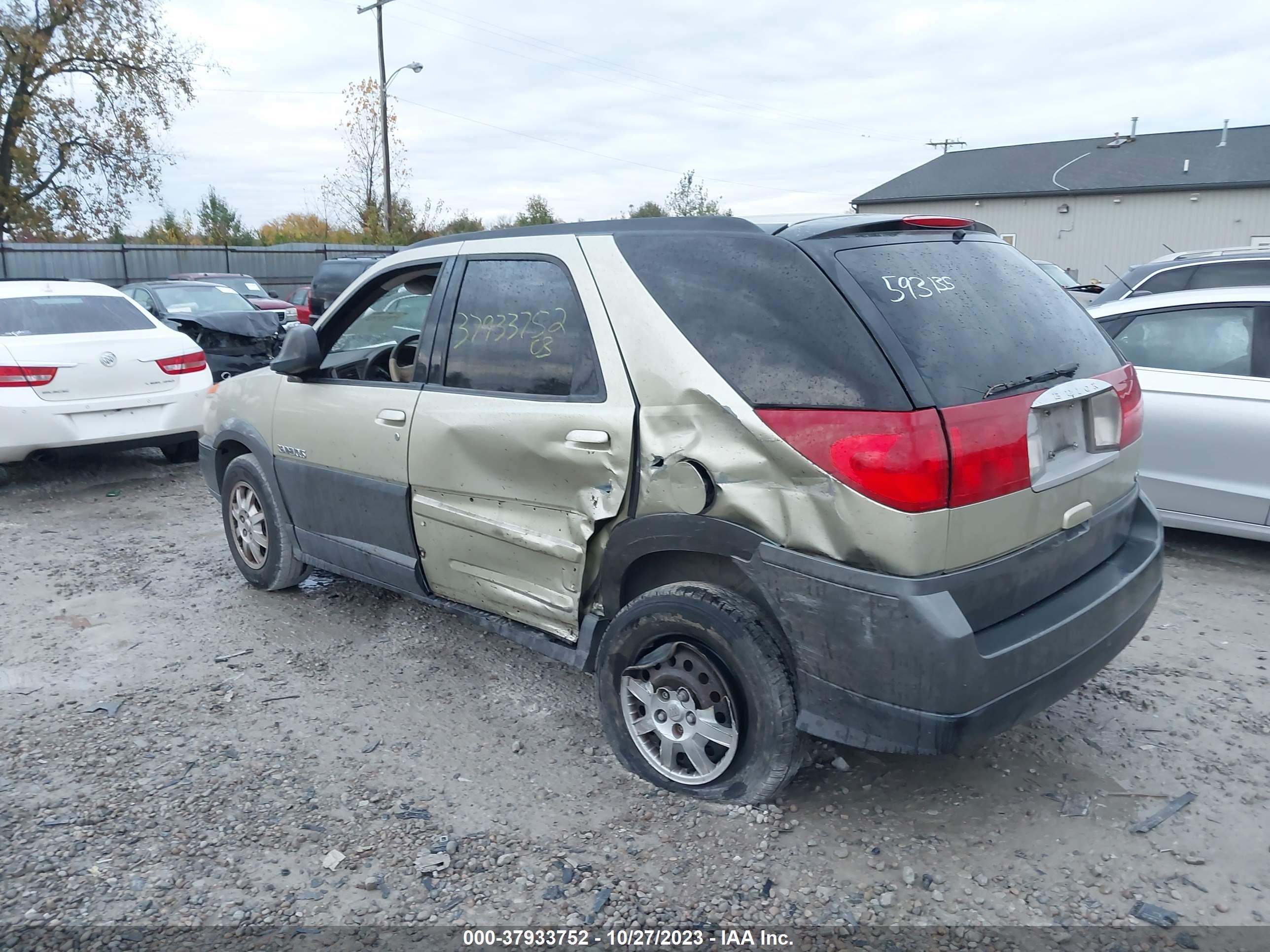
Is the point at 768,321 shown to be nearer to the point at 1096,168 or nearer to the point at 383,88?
the point at 383,88

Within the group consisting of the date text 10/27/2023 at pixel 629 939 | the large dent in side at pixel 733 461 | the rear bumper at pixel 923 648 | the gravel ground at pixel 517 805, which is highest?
the large dent in side at pixel 733 461

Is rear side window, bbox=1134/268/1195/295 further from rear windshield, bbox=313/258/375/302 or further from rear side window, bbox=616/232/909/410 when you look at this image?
rear windshield, bbox=313/258/375/302

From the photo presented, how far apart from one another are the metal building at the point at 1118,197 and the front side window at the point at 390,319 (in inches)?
1304

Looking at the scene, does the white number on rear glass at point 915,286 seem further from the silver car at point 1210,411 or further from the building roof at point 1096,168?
the building roof at point 1096,168

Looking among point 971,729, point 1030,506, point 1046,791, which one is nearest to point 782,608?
point 971,729

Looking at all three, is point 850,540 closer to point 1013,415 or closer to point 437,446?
point 1013,415

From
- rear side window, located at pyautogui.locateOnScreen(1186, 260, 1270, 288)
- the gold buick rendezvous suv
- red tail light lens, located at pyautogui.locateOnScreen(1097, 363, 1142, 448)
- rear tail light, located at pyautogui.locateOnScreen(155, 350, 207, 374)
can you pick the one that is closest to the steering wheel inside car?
the gold buick rendezvous suv

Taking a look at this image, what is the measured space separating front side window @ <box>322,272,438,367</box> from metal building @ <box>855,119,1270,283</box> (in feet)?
109

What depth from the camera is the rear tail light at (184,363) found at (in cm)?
763

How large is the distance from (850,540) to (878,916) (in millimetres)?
1062

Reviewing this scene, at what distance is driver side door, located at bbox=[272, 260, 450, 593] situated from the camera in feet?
13.0

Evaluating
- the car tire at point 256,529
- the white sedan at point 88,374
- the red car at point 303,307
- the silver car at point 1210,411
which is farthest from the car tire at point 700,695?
the red car at point 303,307

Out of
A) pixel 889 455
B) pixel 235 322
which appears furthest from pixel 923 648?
pixel 235 322

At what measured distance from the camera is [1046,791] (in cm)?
320
